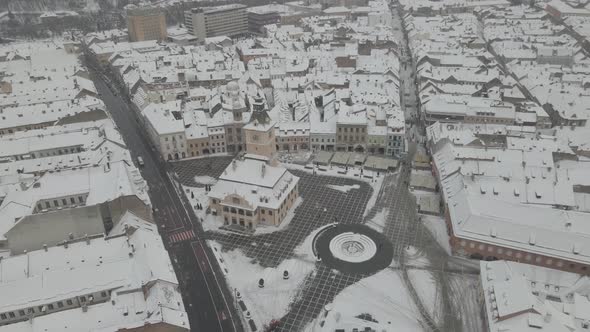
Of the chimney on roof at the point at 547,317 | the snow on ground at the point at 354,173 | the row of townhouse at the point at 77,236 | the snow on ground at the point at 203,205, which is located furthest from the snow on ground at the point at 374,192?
the row of townhouse at the point at 77,236

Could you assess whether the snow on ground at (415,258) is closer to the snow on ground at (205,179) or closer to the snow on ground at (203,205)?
the snow on ground at (203,205)

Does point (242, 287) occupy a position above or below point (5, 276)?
below

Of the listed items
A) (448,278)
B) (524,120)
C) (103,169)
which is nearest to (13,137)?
(103,169)

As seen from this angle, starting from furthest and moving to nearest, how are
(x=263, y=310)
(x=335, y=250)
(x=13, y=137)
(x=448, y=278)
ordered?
(x=13, y=137)
(x=335, y=250)
(x=448, y=278)
(x=263, y=310)

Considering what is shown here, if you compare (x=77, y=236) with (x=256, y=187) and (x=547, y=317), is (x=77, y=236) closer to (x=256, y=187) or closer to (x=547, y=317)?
(x=256, y=187)

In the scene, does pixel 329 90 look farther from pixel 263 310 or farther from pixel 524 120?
pixel 263 310
